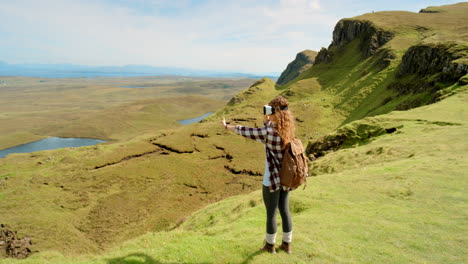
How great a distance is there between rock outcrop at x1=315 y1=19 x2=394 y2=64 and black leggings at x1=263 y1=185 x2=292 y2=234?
3792 inches

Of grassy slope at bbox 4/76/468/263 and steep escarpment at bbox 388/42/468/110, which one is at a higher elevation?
steep escarpment at bbox 388/42/468/110

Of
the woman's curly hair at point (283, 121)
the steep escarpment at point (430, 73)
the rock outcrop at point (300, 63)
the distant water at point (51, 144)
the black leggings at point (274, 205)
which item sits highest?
the rock outcrop at point (300, 63)

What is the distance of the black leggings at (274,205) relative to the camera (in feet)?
22.1

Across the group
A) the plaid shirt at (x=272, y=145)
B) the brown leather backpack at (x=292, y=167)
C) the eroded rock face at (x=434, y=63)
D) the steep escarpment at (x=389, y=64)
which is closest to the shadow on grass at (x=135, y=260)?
the plaid shirt at (x=272, y=145)

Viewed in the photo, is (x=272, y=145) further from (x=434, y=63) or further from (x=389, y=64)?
(x=389, y=64)

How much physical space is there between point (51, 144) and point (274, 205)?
101 metres

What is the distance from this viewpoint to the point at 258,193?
1906cm

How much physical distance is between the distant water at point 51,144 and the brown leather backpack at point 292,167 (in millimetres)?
93221

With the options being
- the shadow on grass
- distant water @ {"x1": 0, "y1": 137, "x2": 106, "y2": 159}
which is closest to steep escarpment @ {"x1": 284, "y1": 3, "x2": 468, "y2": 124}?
the shadow on grass

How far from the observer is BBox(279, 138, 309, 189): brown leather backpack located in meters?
6.41

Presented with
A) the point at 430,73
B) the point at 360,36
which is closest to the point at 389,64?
the point at 430,73

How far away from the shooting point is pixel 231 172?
36.7 metres

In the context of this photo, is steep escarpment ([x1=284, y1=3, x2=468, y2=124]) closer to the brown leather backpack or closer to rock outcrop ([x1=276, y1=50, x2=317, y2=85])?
the brown leather backpack

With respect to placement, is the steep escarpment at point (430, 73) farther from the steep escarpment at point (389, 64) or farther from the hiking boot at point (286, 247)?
the hiking boot at point (286, 247)
